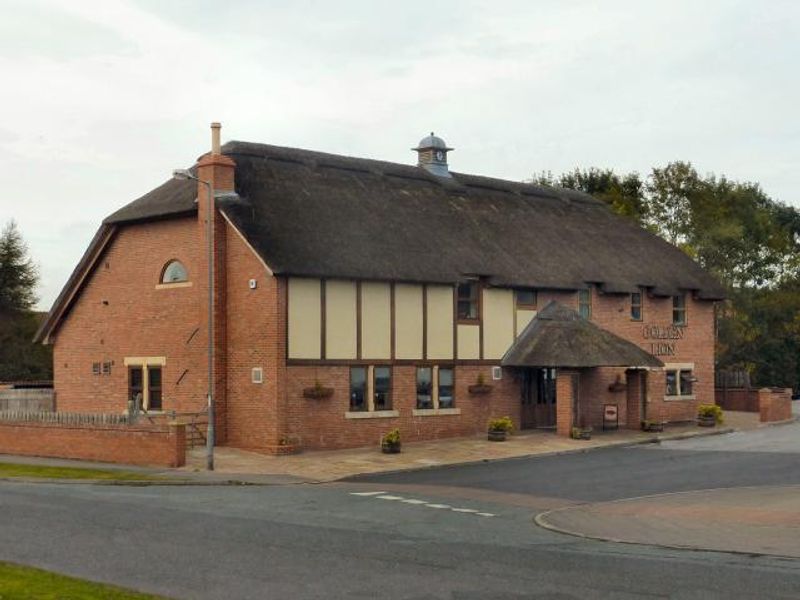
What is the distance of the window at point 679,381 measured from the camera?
47.6m

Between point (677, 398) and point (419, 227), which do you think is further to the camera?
point (677, 398)

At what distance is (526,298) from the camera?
140ft

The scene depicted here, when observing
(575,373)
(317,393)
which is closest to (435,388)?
(575,373)

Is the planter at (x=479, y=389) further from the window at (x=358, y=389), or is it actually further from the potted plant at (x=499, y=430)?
the window at (x=358, y=389)

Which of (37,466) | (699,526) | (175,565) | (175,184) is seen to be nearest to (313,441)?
(37,466)

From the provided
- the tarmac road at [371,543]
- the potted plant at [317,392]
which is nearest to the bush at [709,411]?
the tarmac road at [371,543]

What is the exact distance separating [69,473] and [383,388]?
1104cm

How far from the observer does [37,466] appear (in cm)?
3284

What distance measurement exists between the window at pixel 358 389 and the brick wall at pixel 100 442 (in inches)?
255

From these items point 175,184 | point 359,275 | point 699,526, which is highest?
point 175,184

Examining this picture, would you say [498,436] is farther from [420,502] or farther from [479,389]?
[420,502]

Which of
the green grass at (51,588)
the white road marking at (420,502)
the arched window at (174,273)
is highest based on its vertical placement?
the arched window at (174,273)

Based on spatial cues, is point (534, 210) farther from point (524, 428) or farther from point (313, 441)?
point (313, 441)

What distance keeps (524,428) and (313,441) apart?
1015cm
